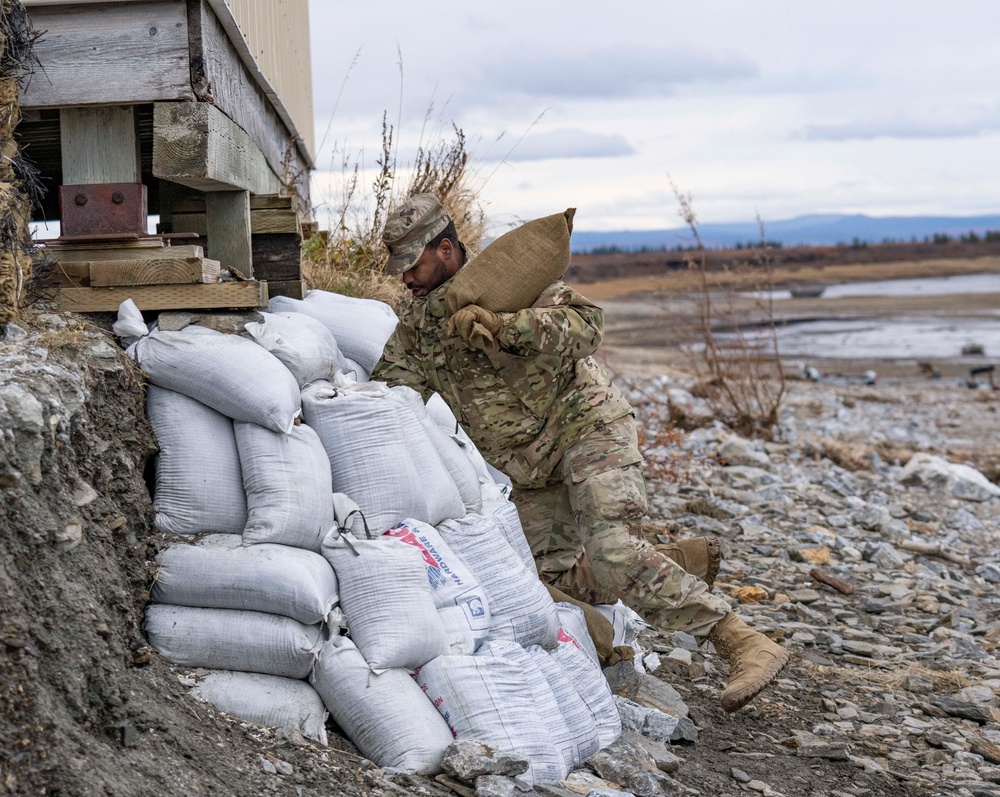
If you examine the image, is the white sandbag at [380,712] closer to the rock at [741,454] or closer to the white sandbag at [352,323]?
the white sandbag at [352,323]

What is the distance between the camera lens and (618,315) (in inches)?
1312

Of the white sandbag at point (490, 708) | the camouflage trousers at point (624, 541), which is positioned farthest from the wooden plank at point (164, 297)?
the white sandbag at point (490, 708)

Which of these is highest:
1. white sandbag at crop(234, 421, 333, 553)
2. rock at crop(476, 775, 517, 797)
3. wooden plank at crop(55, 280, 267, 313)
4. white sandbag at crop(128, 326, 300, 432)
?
wooden plank at crop(55, 280, 267, 313)

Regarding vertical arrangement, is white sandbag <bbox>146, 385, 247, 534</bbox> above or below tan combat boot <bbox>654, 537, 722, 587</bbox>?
above

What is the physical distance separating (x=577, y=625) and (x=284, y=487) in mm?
1192

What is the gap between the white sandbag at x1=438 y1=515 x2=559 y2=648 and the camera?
325 centimetres

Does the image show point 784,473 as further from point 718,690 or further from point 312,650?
point 312,650

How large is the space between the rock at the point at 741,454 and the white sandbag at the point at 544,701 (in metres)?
5.46

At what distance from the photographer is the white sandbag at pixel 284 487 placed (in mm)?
2996

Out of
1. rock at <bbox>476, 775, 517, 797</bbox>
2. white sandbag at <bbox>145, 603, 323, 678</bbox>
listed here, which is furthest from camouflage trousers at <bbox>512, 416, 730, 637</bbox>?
white sandbag at <bbox>145, 603, 323, 678</bbox>

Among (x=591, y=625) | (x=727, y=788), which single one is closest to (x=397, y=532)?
(x=591, y=625)

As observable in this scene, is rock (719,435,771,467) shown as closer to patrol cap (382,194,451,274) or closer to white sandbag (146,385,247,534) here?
patrol cap (382,194,451,274)

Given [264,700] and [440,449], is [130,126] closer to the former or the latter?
[440,449]

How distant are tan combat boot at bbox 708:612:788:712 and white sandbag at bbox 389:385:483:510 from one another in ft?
3.13
